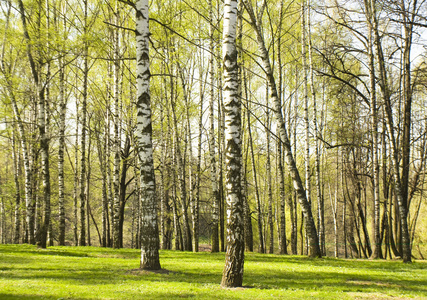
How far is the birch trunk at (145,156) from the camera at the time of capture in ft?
25.9

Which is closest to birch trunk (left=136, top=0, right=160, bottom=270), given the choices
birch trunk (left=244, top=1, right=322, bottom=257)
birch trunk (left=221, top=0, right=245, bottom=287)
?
birch trunk (left=221, top=0, right=245, bottom=287)

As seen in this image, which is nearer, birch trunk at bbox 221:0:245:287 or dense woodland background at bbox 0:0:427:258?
birch trunk at bbox 221:0:245:287

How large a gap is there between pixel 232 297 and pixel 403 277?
5523 mm

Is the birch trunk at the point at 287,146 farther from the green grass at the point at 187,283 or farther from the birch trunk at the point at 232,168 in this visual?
the birch trunk at the point at 232,168

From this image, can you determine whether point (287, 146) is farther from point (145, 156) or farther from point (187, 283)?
point (187, 283)

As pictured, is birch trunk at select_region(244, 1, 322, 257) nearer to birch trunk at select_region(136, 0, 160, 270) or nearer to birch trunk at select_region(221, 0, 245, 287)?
birch trunk at select_region(136, 0, 160, 270)

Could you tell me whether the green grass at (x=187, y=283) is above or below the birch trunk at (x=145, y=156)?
below

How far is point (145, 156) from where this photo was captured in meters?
8.19

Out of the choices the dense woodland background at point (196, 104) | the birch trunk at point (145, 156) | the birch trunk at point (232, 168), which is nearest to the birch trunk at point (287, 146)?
the dense woodland background at point (196, 104)

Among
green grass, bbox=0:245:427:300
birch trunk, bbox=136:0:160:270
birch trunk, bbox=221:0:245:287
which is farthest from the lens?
birch trunk, bbox=136:0:160:270

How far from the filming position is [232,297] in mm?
5336

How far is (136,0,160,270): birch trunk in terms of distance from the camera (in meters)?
7.88

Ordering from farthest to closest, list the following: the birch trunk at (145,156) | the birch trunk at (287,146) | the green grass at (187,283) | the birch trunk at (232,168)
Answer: the birch trunk at (287,146) → the birch trunk at (145,156) → the birch trunk at (232,168) → the green grass at (187,283)

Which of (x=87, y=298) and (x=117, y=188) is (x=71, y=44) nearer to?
(x=117, y=188)
